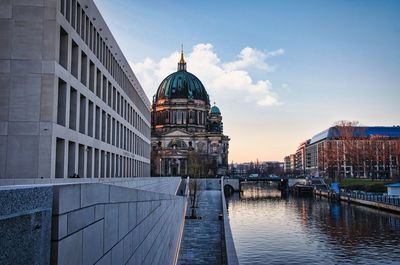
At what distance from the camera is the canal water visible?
31448 mm

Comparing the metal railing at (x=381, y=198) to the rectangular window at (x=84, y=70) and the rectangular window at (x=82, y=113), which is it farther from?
the rectangular window at (x=84, y=70)

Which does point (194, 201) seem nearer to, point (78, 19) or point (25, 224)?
point (78, 19)

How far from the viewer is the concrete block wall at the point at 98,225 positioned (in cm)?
539

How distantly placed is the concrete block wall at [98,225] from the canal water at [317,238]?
2165 cm

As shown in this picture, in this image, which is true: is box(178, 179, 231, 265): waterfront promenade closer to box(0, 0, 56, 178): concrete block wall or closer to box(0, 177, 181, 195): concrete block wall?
box(0, 177, 181, 195): concrete block wall

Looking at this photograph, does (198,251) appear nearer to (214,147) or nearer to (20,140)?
(20,140)

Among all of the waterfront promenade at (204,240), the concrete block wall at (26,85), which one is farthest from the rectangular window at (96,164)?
the concrete block wall at (26,85)

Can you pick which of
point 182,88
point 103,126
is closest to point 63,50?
point 103,126

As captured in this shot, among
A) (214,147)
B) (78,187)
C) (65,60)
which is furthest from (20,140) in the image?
(214,147)

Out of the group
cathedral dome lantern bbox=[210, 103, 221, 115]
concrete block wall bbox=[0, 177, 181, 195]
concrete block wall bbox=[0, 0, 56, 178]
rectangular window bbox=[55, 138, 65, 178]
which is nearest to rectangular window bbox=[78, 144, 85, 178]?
concrete block wall bbox=[0, 177, 181, 195]

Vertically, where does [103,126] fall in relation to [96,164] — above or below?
above

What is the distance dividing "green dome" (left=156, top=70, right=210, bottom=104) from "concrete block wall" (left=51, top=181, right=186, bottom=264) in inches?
5624

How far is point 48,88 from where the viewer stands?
78.9 ft

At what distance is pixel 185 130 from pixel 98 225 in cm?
13846
